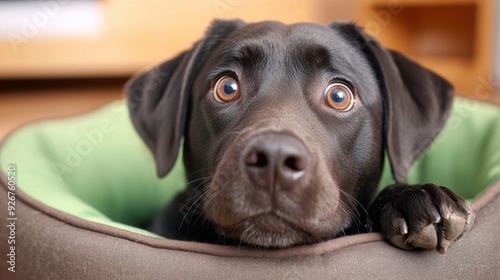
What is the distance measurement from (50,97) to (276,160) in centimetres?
503

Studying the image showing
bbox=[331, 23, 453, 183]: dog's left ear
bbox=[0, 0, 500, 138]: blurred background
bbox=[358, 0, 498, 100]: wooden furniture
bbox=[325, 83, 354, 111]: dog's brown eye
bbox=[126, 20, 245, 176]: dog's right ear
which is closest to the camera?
bbox=[325, 83, 354, 111]: dog's brown eye

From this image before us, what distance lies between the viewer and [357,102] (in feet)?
6.16

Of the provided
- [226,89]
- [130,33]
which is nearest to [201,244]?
[226,89]

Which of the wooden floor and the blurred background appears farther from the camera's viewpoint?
the blurred background

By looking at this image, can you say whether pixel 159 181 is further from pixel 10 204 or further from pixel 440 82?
pixel 440 82

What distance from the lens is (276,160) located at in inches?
54.5

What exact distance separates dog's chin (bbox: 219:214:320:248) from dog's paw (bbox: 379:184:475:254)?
0.72ft

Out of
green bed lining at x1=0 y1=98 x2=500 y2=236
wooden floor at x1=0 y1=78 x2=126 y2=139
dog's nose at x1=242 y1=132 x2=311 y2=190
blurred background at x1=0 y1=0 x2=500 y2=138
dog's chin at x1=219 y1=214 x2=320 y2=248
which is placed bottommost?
wooden floor at x1=0 y1=78 x2=126 y2=139

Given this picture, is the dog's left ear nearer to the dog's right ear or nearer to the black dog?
the black dog

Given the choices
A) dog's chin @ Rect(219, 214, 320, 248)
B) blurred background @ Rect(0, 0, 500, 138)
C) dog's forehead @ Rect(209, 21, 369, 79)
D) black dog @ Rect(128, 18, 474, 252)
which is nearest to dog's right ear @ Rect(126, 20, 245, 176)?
black dog @ Rect(128, 18, 474, 252)

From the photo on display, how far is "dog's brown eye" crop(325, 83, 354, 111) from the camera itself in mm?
1823

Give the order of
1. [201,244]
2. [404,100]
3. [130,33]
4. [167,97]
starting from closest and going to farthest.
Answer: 1. [201,244]
2. [404,100]
3. [167,97]
4. [130,33]

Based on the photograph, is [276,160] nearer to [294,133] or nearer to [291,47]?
[294,133]

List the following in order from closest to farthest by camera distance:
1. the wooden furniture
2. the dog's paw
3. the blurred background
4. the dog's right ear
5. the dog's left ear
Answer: the dog's paw → the dog's left ear → the dog's right ear → the wooden furniture → the blurred background
